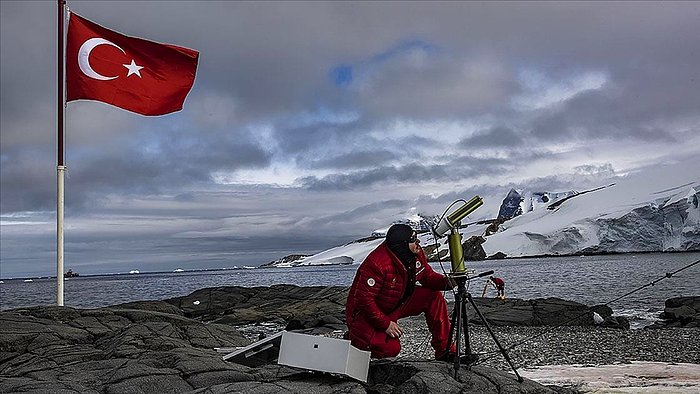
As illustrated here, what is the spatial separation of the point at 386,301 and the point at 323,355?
3.89 feet

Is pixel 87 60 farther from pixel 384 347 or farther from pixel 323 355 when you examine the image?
pixel 323 355

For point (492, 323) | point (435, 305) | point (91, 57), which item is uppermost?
point (91, 57)

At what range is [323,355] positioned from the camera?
666cm

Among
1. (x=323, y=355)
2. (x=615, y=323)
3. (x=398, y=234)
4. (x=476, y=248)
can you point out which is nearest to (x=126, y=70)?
(x=398, y=234)

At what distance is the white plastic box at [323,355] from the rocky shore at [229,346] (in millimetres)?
182

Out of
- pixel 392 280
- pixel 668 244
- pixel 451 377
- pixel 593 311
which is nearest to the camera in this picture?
pixel 451 377

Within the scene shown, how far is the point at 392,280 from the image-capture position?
7492 mm

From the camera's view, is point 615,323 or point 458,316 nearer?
point 458,316

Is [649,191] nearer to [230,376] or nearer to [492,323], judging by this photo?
[492,323]

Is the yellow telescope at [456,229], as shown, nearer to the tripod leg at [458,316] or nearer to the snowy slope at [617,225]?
the tripod leg at [458,316]

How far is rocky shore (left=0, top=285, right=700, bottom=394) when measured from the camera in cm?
705

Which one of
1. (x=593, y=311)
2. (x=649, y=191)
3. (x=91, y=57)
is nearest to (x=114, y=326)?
(x=91, y=57)

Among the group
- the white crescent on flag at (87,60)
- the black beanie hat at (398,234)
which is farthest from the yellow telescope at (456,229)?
the white crescent on flag at (87,60)

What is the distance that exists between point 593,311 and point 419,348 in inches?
371
